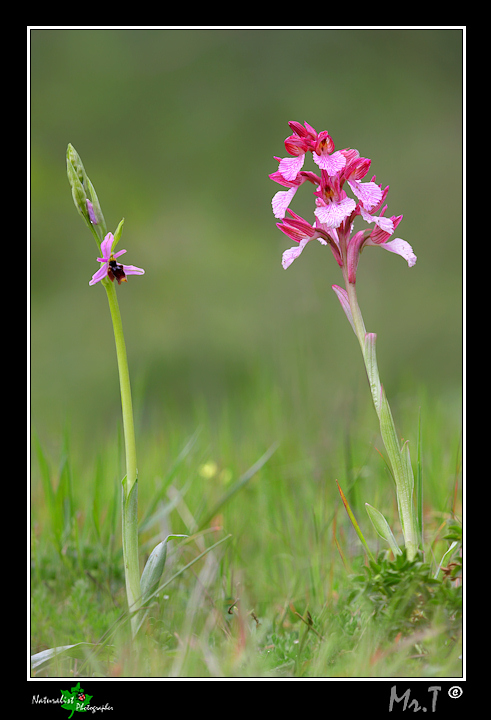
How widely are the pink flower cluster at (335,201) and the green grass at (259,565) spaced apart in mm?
681

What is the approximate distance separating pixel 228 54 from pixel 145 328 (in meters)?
3.39

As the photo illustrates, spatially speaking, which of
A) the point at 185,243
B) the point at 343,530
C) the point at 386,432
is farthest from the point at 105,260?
the point at 185,243

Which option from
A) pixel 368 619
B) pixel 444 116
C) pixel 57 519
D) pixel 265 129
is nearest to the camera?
pixel 368 619

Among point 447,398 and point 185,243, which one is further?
point 185,243

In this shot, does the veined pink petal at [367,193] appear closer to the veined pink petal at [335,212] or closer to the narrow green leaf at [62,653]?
the veined pink petal at [335,212]

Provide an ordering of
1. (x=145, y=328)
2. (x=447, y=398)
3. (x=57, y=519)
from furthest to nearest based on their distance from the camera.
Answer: (x=145, y=328), (x=447, y=398), (x=57, y=519)

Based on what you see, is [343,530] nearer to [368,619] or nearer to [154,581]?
[368,619]

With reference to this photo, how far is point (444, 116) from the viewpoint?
5.37 meters

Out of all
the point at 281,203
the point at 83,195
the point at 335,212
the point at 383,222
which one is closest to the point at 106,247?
the point at 83,195

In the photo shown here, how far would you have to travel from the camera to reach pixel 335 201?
4.18 feet

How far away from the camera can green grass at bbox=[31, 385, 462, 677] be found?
1175 millimetres

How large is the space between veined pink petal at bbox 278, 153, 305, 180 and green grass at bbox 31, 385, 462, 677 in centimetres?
84

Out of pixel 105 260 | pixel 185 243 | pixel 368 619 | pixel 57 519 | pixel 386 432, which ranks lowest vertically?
pixel 368 619

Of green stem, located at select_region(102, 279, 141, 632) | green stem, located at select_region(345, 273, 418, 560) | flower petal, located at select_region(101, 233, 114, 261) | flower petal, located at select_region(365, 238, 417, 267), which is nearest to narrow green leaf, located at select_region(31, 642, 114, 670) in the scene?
green stem, located at select_region(102, 279, 141, 632)
